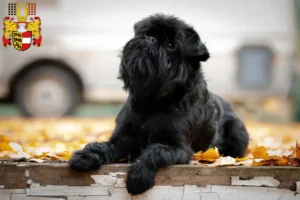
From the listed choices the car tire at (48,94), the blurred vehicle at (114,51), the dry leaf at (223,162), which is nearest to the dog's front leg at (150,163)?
the dry leaf at (223,162)

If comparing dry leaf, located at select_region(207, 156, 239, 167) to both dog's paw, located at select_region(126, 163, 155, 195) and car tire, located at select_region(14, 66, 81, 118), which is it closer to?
dog's paw, located at select_region(126, 163, 155, 195)

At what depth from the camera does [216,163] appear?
3.73 meters

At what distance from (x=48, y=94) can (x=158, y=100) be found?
25.6 ft

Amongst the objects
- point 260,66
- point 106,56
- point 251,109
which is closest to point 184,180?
point 106,56

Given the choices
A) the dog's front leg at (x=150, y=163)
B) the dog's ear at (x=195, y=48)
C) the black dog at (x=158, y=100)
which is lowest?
the dog's front leg at (x=150, y=163)

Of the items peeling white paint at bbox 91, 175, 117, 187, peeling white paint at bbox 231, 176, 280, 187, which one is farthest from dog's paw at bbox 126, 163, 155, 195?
peeling white paint at bbox 231, 176, 280, 187

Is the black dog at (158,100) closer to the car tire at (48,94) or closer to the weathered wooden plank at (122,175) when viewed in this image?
the weathered wooden plank at (122,175)

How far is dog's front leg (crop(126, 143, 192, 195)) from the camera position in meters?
3.51

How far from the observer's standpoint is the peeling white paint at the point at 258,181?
11.8 feet

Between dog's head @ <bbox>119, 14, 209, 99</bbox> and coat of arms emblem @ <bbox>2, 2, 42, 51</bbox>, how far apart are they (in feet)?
3.67

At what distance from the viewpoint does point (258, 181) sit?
3619mm

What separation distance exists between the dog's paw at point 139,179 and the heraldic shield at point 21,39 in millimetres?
1802

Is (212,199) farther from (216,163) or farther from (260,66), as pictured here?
(260,66)

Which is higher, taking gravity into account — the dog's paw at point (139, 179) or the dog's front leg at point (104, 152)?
the dog's front leg at point (104, 152)
